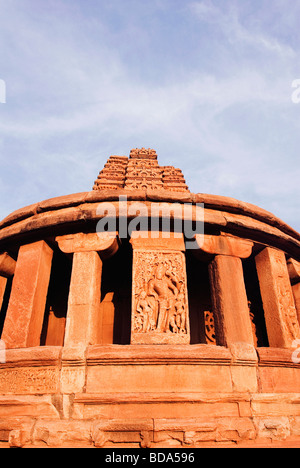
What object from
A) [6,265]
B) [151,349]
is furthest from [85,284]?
[6,265]

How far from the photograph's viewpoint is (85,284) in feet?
14.5

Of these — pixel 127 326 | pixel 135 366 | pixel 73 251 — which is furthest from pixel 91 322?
pixel 127 326

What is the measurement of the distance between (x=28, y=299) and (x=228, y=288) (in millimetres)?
2863

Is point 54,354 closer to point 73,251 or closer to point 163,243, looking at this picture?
point 73,251

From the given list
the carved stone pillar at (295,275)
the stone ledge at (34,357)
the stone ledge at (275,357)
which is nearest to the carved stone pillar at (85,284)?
the stone ledge at (34,357)

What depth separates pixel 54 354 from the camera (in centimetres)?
386

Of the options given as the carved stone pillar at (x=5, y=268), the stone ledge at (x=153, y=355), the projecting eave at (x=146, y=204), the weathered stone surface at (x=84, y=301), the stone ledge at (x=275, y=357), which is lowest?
the stone ledge at (x=153, y=355)

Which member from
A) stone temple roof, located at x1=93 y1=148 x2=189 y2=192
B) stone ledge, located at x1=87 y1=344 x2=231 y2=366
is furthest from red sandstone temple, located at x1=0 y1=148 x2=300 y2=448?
stone temple roof, located at x1=93 y1=148 x2=189 y2=192

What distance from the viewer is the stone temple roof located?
324 inches

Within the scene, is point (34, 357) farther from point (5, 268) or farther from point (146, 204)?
point (146, 204)

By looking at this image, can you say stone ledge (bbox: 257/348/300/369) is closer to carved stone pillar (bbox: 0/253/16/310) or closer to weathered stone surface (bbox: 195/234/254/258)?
weathered stone surface (bbox: 195/234/254/258)

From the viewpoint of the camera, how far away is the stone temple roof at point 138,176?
8231mm

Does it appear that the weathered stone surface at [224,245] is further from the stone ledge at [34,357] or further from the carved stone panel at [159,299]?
the stone ledge at [34,357]

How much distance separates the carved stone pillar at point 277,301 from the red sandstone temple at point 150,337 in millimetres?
18
